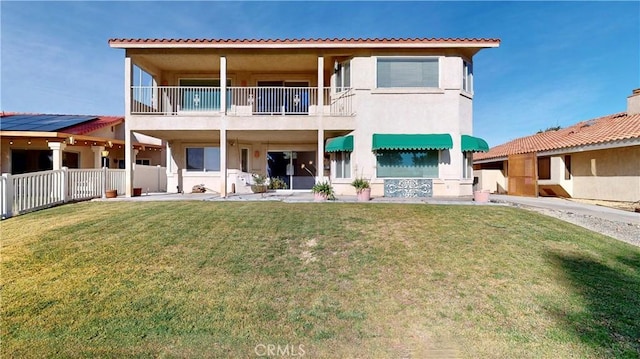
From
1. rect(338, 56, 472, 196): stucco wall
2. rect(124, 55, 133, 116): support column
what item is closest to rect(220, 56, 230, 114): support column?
rect(124, 55, 133, 116): support column

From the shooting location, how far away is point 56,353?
4152mm

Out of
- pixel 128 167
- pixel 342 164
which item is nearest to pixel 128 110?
pixel 128 167

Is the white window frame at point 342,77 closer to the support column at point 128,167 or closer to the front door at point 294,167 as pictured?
the front door at point 294,167

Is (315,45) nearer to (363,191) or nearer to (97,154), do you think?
(363,191)

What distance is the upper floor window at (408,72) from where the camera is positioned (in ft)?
54.1

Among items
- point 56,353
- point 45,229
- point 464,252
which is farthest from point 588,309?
point 45,229

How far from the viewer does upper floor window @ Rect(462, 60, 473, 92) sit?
55.2ft

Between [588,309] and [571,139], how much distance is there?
2030 cm

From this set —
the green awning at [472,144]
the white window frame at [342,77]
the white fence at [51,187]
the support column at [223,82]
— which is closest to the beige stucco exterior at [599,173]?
the green awning at [472,144]

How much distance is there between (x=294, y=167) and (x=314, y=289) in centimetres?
1541

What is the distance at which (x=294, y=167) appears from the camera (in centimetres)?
2078

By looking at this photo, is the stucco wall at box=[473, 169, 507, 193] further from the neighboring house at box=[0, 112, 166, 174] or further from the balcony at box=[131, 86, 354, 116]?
the neighboring house at box=[0, 112, 166, 174]

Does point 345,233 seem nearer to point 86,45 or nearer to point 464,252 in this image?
point 464,252

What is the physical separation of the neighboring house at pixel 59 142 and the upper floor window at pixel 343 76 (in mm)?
16271
